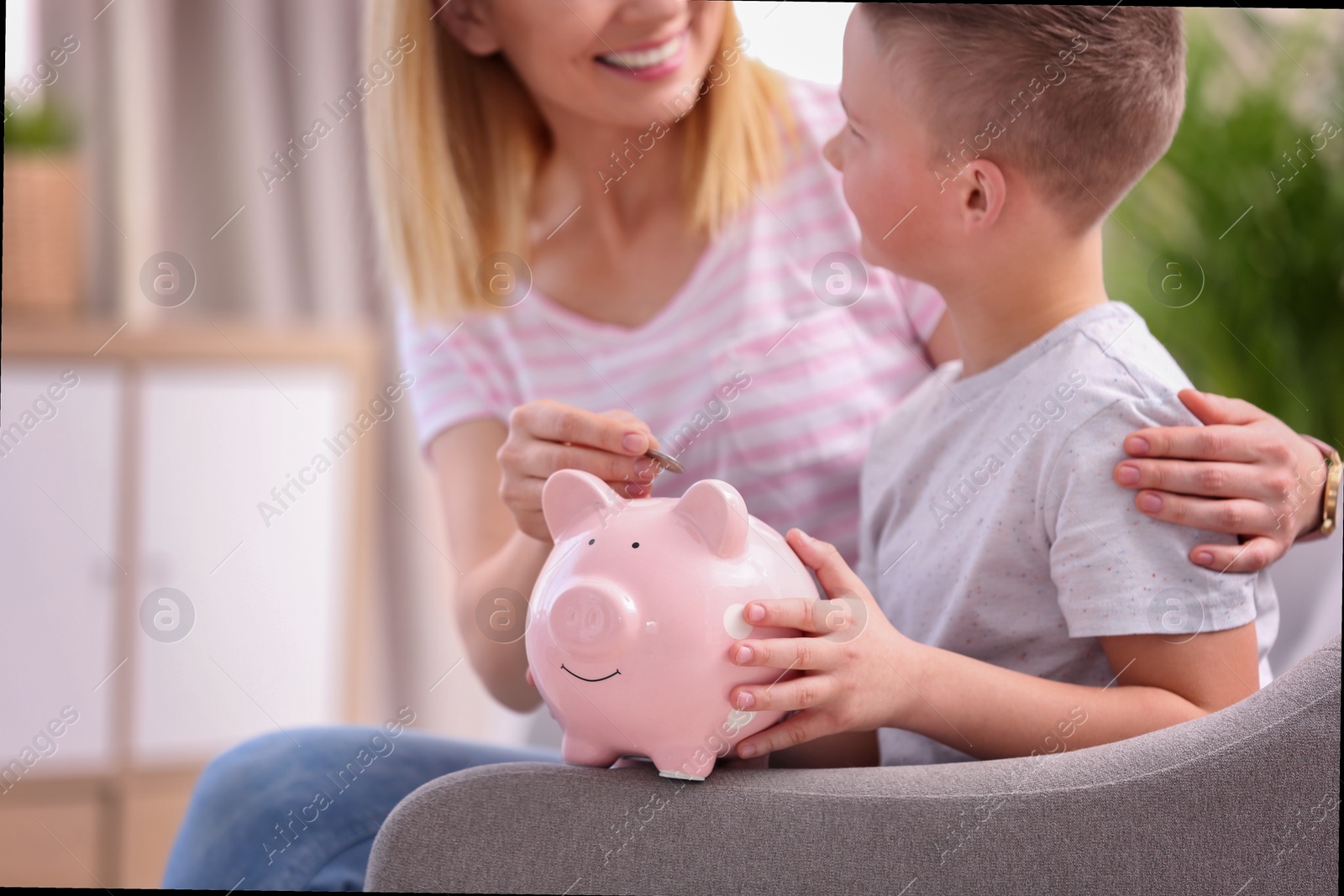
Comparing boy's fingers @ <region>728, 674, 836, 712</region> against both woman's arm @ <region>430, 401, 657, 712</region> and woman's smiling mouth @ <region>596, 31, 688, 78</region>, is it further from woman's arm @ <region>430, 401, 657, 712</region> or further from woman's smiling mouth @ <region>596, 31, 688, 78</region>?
woman's smiling mouth @ <region>596, 31, 688, 78</region>

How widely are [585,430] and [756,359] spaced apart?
304 mm

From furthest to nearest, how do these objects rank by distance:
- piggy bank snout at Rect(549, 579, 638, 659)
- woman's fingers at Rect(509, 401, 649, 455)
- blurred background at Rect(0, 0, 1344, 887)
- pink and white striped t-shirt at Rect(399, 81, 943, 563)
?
blurred background at Rect(0, 0, 1344, 887) < pink and white striped t-shirt at Rect(399, 81, 943, 563) < woman's fingers at Rect(509, 401, 649, 455) < piggy bank snout at Rect(549, 579, 638, 659)

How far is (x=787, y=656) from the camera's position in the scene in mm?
564

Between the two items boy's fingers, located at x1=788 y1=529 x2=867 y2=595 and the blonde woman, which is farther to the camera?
the blonde woman

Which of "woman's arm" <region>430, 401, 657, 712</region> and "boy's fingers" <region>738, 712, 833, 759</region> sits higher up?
"woman's arm" <region>430, 401, 657, 712</region>

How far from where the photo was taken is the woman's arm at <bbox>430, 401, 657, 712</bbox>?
663mm

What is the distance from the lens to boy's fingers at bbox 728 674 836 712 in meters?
0.56

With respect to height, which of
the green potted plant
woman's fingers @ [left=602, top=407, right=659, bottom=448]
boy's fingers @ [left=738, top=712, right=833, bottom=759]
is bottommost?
boy's fingers @ [left=738, top=712, right=833, bottom=759]

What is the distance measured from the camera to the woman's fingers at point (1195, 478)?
620mm

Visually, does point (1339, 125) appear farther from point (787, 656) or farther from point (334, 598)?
point (334, 598)

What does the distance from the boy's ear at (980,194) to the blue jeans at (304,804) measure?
0.46m

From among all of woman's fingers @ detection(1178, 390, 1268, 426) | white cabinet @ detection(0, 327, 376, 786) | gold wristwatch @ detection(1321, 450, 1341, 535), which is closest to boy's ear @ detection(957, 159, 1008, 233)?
woman's fingers @ detection(1178, 390, 1268, 426)

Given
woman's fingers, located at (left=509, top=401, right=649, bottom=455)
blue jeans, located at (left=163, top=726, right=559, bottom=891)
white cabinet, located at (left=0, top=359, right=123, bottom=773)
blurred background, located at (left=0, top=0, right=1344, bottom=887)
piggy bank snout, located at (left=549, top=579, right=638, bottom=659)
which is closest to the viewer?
piggy bank snout, located at (left=549, top=579, right=638, bottom=659)

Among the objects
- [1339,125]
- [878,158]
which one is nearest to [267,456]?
[878,158]
